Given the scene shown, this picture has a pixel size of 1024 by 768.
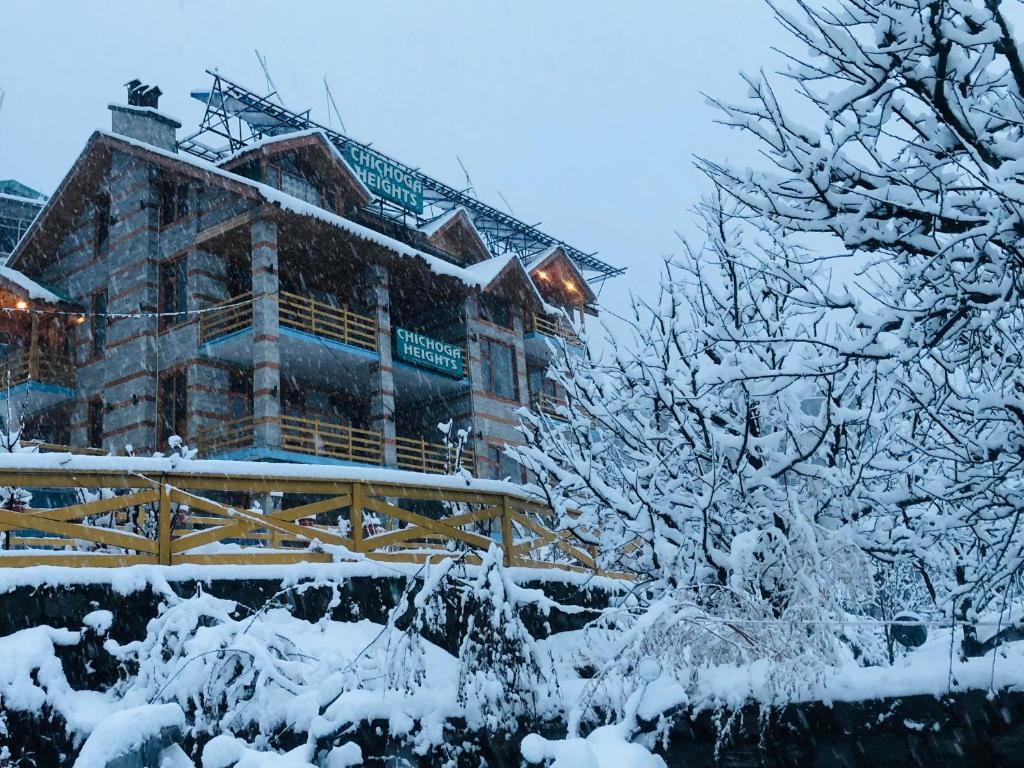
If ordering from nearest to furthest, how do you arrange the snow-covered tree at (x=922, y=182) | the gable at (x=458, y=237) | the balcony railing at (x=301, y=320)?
the snow-covered tree at (x=922, y=182) < the balcony railing at (x=301, y=320) < the gable at (x=458, y=237)

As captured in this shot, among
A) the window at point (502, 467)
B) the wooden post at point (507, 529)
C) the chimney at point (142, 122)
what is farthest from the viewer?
the window at point (502, 467)

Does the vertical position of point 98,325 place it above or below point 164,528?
above

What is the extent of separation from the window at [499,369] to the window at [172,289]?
29.9 feet

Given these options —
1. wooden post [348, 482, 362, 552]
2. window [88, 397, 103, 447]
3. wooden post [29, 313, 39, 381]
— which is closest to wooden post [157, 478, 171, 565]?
wooden post [348, 482, 362, 552]

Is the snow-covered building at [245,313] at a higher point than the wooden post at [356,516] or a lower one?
higher

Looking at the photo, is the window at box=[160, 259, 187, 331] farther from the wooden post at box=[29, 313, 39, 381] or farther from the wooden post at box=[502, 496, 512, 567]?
the wooden post at box=[502, 496, 512, 567]

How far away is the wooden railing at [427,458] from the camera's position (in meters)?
24.6

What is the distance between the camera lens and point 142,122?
23.9 meters

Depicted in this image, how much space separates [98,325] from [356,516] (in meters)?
17.2

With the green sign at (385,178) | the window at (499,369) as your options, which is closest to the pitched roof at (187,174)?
the window at (499,369)

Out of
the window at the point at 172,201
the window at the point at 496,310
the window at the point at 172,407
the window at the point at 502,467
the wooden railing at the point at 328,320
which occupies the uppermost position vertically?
the window at the point at 172,201

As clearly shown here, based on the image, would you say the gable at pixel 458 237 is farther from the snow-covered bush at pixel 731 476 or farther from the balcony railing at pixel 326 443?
the snow-covered bush at pixel 731 476

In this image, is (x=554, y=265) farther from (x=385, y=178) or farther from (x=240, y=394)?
(x=240, y=394)

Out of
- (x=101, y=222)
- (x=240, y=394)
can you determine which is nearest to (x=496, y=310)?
(x=240, y=394)
